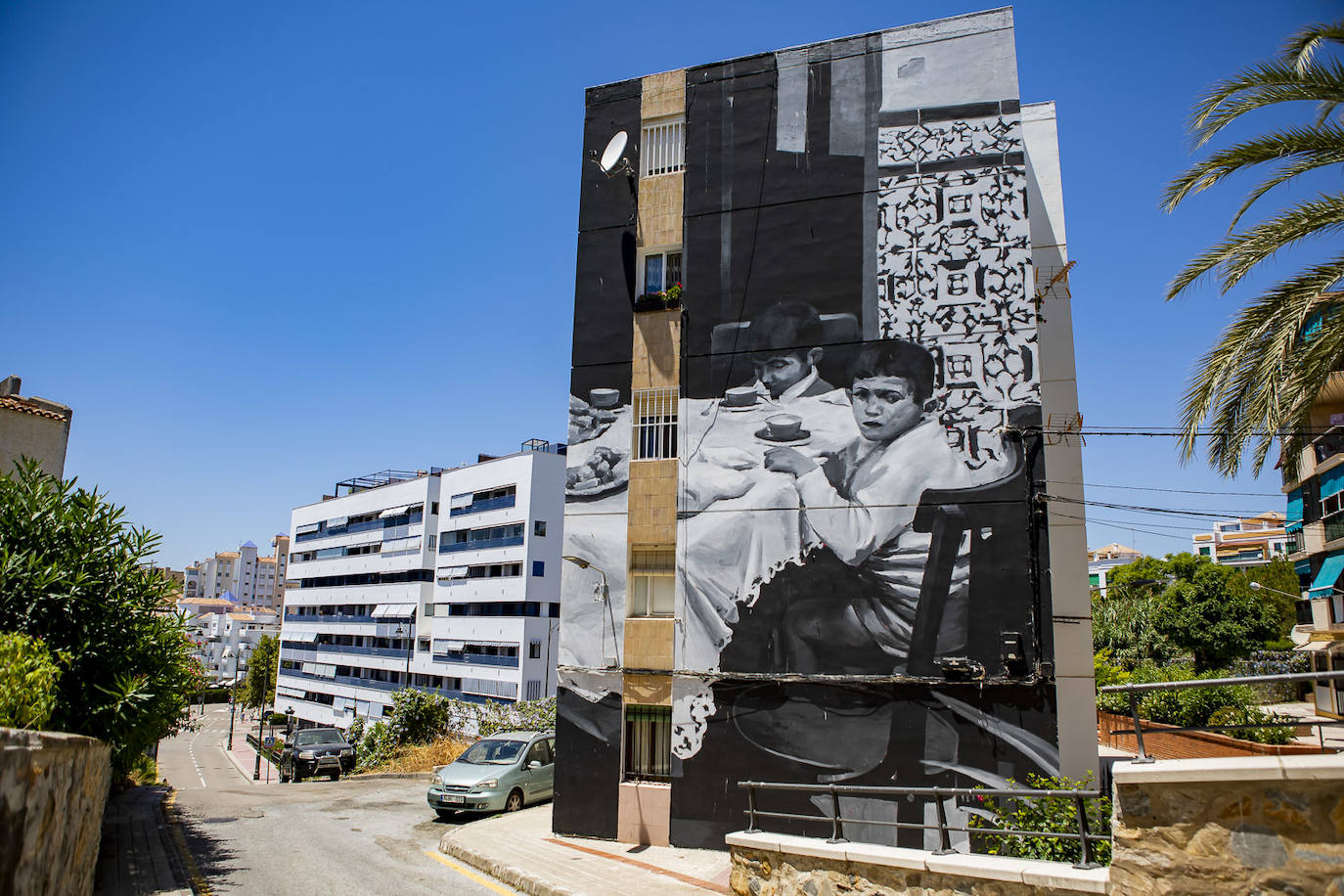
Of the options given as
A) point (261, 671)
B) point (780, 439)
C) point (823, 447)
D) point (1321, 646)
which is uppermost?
point (780, 439)

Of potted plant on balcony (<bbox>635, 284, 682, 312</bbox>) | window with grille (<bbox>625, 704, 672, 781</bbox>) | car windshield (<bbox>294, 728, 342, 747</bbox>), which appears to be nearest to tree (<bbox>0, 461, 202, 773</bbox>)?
window with grille (<bbox>625, 704, 672, 781</bbox>)

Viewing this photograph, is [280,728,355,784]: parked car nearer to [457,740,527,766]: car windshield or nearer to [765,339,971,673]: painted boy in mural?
[457,740,527,766]: car windshield

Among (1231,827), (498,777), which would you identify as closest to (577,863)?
(498,777)

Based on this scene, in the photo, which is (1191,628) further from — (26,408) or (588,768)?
(26,408)

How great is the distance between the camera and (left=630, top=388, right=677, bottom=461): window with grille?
15148mm

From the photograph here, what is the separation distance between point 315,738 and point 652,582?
2010cm

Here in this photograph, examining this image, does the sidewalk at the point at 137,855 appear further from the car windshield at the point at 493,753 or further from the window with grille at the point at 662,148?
the window with grille at the point at 662,148

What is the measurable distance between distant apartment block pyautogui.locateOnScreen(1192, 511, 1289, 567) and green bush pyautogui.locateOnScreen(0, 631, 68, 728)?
120 meters

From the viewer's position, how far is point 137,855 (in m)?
12.4

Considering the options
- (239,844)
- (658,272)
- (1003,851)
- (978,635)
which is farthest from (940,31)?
(239,844)

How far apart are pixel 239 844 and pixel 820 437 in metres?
11.8

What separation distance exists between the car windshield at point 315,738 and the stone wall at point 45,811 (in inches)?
815

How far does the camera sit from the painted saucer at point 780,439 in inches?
553

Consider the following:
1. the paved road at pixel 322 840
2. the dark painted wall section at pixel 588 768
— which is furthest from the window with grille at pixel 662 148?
the paved road at pixel 322 840
